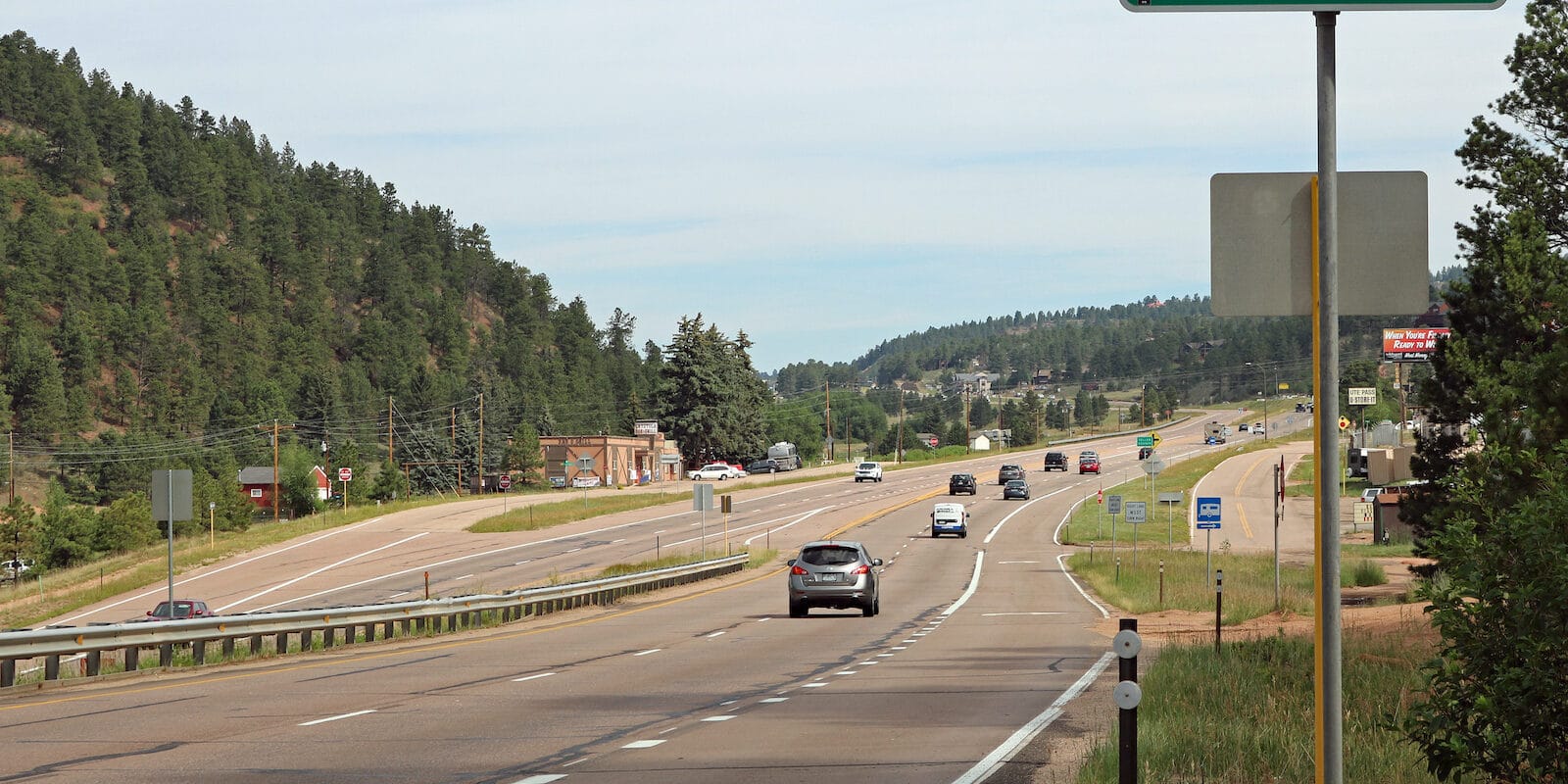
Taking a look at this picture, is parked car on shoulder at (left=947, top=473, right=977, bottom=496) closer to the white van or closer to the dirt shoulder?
the white van

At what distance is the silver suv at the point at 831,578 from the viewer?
31.4 m

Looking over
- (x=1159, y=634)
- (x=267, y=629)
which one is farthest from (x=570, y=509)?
(x=267, y=629)

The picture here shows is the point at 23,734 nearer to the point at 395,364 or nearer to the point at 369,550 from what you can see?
the point at 369,550

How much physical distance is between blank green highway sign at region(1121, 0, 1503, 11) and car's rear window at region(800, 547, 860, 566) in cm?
2586

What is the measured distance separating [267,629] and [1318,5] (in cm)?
1944

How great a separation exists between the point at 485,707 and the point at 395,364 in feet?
622

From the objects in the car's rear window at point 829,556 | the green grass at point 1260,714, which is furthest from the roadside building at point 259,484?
the green grass at point 1260,714

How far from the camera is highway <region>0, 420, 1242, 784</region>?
11.5 m

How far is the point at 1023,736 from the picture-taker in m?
13.5

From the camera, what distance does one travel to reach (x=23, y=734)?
42.9 ft

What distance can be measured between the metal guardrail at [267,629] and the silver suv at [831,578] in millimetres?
5360

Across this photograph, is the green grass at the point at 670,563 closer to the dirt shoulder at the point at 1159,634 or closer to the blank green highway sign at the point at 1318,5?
the dirt shoulder at the point at 1159,634

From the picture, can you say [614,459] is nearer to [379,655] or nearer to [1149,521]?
[1149,521]

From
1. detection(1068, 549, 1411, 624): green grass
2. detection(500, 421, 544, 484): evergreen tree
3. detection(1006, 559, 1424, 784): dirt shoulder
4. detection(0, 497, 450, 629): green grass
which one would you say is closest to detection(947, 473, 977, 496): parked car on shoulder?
detection(0, 497, 450, 629): green grass
